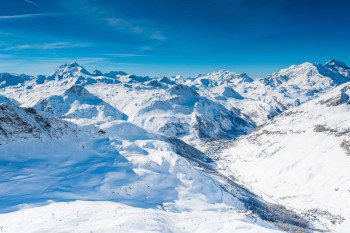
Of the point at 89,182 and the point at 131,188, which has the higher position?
the point at 89,182

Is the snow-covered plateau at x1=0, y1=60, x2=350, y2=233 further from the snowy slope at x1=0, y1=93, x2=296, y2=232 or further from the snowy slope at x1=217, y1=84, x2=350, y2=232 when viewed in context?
the snowy slope at x1=217, y1=84, x2=350, y2=232

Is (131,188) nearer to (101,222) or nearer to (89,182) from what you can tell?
(89,182)

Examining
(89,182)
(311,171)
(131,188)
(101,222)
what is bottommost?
(311,171)

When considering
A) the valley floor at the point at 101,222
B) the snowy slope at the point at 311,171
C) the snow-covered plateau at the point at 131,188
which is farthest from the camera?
the snowy slope at the point at 311,171

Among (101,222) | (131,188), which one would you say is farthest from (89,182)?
(101,222)

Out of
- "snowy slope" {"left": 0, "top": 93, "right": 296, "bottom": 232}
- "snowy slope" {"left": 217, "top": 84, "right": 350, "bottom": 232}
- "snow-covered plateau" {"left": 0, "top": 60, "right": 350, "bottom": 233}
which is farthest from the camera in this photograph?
"snowy slope" {"left": 217, "top": 84, "right": 350, "bottom": 232}

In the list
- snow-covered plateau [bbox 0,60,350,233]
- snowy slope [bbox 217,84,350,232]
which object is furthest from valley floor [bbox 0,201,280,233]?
snowy slope [bbox 217,84,350,232]

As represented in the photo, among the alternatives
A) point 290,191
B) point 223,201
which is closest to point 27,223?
point 223,201

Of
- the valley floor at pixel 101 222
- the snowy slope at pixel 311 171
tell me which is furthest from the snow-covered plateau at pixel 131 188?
the snowy slope at pixel 311 171

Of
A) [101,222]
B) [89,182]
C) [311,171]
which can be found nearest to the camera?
[101,222]

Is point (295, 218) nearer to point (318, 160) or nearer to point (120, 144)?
point (318, 160)

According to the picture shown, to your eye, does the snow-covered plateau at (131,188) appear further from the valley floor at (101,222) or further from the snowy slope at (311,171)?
the snowy slope at (311,171)
